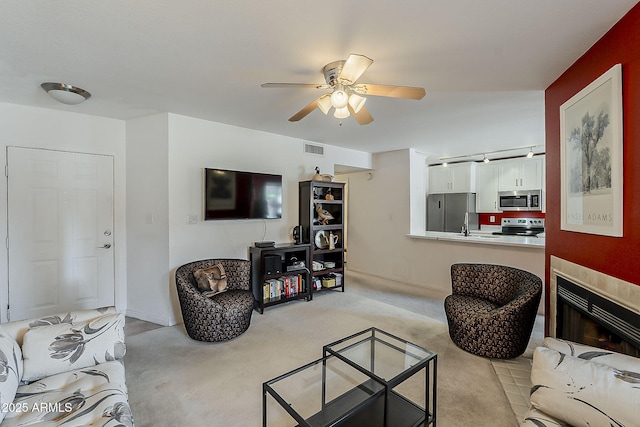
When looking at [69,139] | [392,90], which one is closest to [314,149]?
[392,90]

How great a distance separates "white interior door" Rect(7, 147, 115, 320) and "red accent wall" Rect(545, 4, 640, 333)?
15.7 feet

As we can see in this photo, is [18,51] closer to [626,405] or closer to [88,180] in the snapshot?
[88,180]

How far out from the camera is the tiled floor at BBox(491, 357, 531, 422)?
1.91m

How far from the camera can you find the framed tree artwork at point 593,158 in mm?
1679

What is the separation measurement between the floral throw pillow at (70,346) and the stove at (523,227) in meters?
6.37

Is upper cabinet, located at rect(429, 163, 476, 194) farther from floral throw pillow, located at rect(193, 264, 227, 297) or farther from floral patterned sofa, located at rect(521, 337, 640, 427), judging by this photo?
floral patterned sofa, located at rect(521, 337, 640, 427)

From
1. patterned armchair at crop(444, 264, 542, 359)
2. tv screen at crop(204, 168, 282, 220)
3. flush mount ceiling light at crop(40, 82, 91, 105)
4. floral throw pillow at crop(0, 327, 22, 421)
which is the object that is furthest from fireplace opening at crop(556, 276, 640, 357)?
flush mount ceiling light at crop(40, 82, 91, 105)

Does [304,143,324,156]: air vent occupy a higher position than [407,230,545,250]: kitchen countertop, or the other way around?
[304,143,324,156]: air vent

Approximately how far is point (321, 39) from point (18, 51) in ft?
7.04

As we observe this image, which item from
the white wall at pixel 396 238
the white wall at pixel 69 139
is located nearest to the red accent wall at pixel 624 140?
the white wall at pixel 396 238

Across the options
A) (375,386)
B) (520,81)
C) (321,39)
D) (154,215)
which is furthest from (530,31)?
(154,215)

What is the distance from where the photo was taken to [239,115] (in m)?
3.34

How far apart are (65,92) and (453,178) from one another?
20.1 ft

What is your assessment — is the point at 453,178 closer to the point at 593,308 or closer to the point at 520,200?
the point at 520,200
